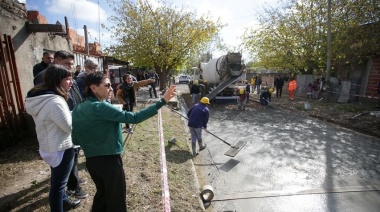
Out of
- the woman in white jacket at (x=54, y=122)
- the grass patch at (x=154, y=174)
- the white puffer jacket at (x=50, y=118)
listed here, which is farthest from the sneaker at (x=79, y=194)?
the white puffer jacket at (x=50, y=118)

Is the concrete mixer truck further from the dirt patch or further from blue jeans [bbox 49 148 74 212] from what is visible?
blue jeans [bbox 49 148 74 212]

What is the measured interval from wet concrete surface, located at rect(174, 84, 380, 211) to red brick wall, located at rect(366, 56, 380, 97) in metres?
7.16

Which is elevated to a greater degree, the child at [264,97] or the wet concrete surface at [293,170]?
the child at [264,97]

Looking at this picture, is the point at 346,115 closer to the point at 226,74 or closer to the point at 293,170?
the point at 226,74

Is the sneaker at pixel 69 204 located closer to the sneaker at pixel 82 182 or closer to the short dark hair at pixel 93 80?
the sneaker at pixel 82 182

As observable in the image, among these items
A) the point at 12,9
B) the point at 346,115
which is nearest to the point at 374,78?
the point at 346,115

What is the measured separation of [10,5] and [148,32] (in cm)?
1036

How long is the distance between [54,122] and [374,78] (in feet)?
53.8

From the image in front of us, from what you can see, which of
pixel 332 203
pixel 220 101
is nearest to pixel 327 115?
pixel 220 101

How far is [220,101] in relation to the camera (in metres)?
14.6

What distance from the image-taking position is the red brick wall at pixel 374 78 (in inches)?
506

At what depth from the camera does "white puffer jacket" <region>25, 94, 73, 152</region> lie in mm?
2129

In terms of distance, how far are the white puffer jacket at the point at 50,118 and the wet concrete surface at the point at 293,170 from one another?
2641 mm

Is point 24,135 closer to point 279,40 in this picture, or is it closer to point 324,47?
point 324,47
